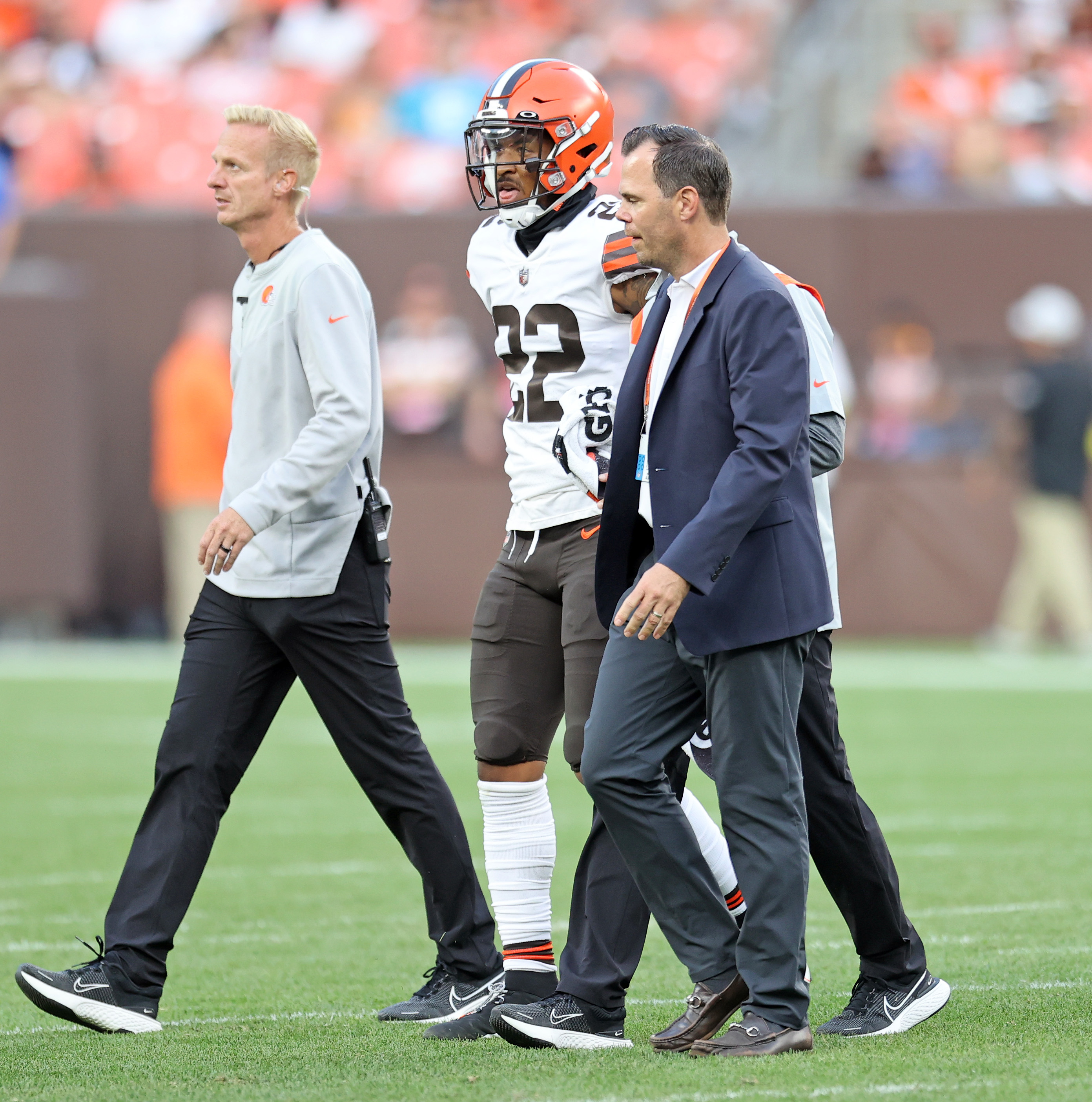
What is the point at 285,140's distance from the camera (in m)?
5.13

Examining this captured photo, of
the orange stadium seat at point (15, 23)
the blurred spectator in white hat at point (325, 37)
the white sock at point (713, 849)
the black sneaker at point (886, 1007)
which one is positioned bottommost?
the black sneaker at point (886, 1007)

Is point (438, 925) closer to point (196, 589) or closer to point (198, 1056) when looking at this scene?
point (198, 1056)

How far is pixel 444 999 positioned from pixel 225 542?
131cm

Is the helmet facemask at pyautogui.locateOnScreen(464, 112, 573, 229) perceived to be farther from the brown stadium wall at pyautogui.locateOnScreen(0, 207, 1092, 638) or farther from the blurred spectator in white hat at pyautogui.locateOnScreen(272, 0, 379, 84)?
the blurred spectator in white hat at pyautogui.locateOnScreen(272, 0, 379, 84)

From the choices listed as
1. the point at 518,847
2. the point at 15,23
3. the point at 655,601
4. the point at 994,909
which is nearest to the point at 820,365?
the point at 655,601

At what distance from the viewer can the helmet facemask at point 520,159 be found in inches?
191

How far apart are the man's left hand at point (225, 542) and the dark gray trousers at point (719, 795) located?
3.10 ft

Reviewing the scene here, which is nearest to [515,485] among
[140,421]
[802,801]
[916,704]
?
[802,801]

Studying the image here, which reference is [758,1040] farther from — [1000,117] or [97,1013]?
[1000,117]

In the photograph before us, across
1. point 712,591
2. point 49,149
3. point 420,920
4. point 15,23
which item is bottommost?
point 420,920

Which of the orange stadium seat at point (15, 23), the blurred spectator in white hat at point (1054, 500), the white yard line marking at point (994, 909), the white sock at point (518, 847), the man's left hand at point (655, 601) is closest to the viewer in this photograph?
the man's left hand at point (655, 601)

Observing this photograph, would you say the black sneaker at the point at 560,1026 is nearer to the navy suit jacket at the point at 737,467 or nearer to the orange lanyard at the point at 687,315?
the navy suit jacket at the point at 737,467

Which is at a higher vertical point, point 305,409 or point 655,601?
point 305,409

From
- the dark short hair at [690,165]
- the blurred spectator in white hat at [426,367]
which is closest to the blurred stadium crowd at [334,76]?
the blurred spectator in white hat at [426,367]
